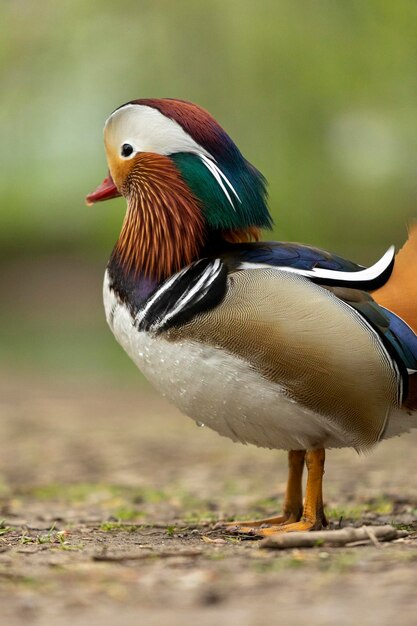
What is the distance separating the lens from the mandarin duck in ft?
10.1

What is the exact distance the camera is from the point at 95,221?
601 inches

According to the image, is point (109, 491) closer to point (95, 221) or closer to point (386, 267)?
point (386, 267)

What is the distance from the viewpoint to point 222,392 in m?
3.12

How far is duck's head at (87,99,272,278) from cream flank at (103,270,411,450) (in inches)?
10.1

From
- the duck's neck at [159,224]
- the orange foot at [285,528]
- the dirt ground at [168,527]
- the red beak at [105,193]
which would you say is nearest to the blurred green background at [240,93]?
the dirt ground at [168,527]

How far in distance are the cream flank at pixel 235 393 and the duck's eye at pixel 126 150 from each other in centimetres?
53

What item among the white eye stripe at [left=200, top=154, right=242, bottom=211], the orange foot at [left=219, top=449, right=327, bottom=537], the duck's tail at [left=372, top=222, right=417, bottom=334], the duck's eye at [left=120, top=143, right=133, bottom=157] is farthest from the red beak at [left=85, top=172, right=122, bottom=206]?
the orange foot at [left=219, top=449, right=327, bottom=537]

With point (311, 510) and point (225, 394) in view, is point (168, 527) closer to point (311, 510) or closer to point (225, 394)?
point (311, 510)

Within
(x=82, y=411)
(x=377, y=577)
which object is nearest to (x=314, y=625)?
(x=377, y=577)

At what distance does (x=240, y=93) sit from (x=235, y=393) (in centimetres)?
971

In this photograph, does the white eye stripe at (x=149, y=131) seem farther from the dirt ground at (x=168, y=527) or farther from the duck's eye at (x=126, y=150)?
the dirt ground at (x=168, y=527)

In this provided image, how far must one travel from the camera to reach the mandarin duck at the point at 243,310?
10.1 ft

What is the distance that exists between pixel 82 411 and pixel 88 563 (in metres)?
5.57

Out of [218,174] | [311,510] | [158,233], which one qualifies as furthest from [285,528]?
[218,174]
